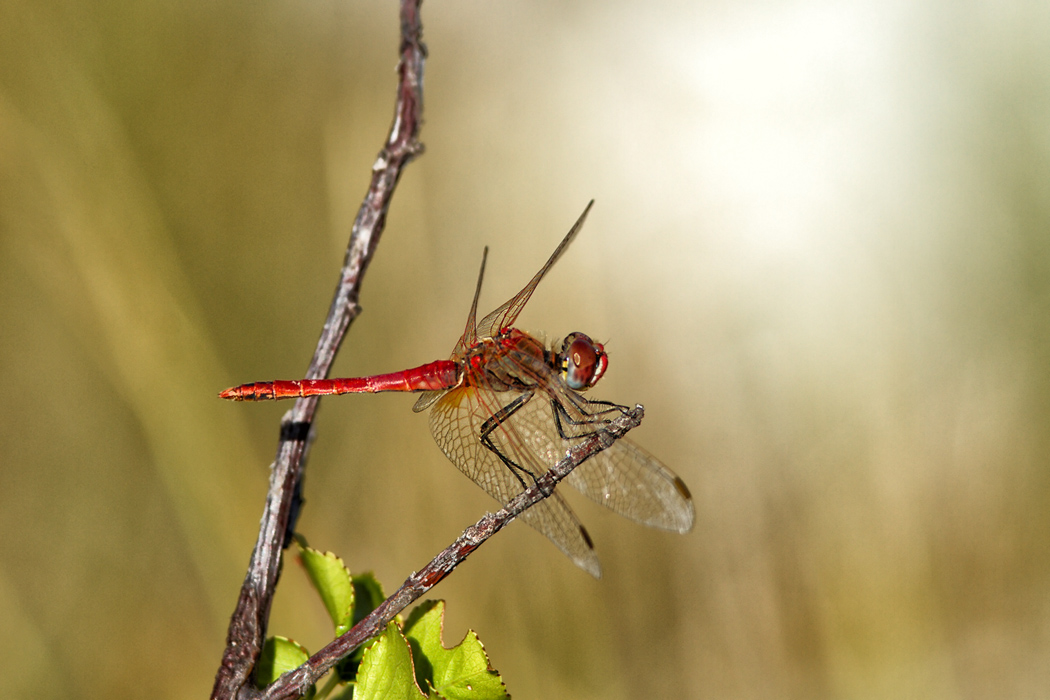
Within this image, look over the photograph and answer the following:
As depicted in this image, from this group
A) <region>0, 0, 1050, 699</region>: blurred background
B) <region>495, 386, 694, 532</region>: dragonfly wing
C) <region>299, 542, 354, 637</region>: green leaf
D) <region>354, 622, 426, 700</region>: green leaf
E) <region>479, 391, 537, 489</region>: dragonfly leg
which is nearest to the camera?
<region>354, 622, 426, 700</region>: green leaf

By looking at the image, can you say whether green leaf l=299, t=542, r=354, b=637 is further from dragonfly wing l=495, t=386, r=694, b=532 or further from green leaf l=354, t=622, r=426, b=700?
dragonfly wing l=495, t=386, r=694, b=532

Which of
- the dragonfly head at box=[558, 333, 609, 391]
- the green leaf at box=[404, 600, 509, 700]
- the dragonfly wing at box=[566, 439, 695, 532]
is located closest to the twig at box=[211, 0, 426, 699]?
the green leaf at box=[404, 600, 509, 700]

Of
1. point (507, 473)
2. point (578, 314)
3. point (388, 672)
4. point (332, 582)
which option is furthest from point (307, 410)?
point (578, 314)

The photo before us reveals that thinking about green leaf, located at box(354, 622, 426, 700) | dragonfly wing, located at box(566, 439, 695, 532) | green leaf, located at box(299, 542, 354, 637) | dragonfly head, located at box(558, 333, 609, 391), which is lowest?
dragonfly wing, located at box(566, 439, 695, 532)

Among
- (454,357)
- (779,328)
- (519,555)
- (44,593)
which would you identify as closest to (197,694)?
(44,593)

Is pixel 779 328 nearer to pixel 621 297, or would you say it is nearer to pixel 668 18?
pixel 621 297

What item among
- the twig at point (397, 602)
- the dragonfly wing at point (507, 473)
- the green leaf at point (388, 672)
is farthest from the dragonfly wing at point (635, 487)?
the green leaf at point (388, 672)

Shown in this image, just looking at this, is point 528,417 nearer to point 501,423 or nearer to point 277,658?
point 501,423
